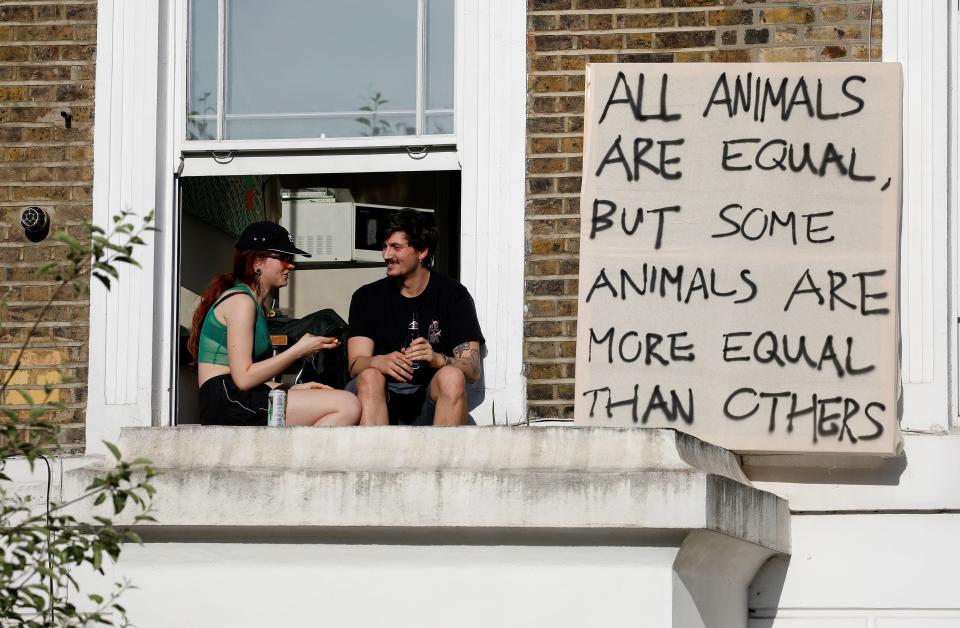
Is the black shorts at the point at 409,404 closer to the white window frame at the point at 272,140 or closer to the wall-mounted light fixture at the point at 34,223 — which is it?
the white window frame at the point at 272,140

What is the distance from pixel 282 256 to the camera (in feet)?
23.7

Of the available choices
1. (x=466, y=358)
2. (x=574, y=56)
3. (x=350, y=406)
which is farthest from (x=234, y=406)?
(x=574, y=56)

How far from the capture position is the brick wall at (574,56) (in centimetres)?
733

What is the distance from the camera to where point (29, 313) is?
7.54 metres

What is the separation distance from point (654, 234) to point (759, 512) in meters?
1.30

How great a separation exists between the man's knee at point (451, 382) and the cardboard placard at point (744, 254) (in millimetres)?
512

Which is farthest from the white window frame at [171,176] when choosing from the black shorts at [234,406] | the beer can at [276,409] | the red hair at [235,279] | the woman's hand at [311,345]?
the beer can at [276,409]

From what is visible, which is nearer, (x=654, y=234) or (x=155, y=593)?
(x=155, y=593)

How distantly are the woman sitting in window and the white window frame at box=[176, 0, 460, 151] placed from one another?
1.87 feet

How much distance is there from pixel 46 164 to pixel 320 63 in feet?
4.44

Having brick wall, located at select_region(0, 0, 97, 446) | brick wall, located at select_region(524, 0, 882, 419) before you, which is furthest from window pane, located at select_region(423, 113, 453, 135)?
brick wall, located at select_region(0, 0, 97, 446)

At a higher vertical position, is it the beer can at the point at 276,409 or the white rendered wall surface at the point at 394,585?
the beer can at the point at 276,409

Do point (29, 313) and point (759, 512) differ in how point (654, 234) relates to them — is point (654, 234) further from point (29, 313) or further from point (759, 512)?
point (29, 313)

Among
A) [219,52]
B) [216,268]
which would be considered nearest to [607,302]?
[219,52]
